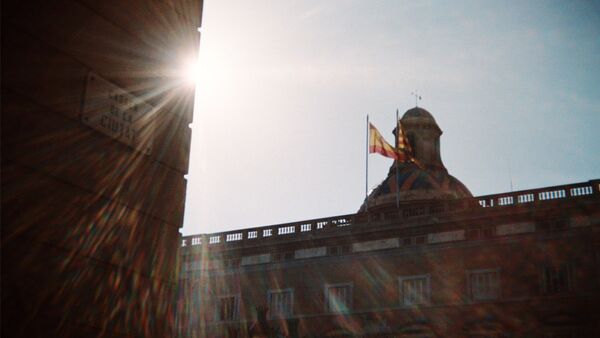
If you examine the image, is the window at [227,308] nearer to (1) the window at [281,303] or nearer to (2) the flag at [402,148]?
(1) the window at [281,303]

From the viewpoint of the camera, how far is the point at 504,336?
3697 cm

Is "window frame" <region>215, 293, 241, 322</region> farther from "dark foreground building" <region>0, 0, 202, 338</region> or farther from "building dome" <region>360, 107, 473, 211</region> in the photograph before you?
"dark foreground building" <region>0, 0, 202, 338</region>

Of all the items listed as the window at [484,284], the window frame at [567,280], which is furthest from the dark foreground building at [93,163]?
the window at [484,284]

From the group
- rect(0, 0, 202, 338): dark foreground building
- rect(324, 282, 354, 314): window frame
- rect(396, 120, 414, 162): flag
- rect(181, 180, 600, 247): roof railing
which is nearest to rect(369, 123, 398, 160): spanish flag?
rect(396, 120, 414, 162): flag

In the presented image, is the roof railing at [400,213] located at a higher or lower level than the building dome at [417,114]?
lower

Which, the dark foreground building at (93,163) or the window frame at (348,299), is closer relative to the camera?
the dark foreground building at (93,163)

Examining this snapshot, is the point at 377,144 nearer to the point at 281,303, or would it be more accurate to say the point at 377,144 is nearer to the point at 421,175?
the point at 421,175

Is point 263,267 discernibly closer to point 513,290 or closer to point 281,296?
point 281,296

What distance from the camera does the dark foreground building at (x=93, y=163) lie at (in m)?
5.97

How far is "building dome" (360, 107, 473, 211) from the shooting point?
52.8 metres

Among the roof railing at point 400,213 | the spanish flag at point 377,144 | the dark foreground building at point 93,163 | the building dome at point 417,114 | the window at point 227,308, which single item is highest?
the building dome at point 417,114

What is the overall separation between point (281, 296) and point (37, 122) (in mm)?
38551

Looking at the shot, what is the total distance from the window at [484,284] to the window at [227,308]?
43.4ft

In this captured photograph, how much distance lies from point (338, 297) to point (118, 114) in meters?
36.1
